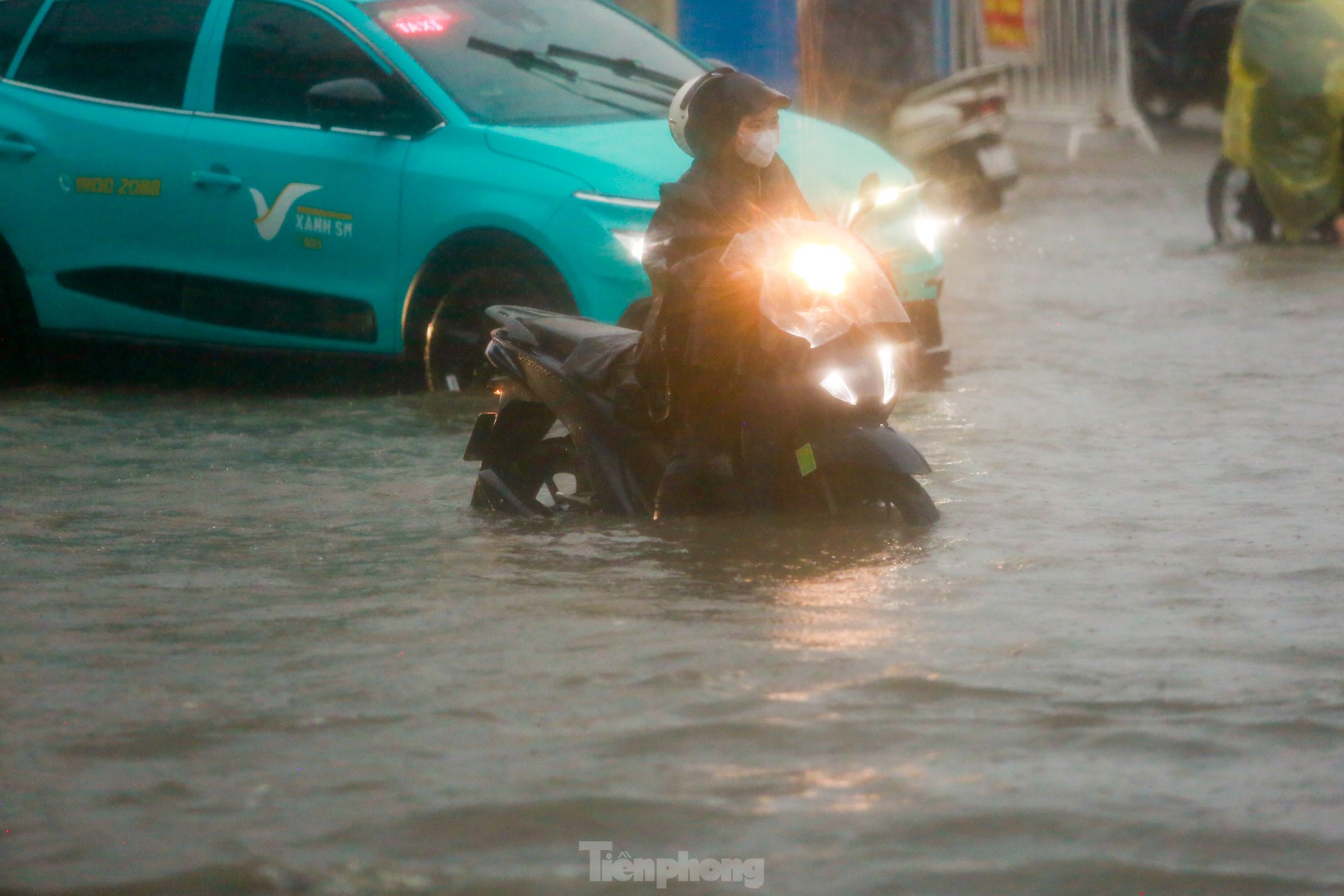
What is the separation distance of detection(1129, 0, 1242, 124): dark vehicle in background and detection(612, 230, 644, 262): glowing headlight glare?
14.8 meters

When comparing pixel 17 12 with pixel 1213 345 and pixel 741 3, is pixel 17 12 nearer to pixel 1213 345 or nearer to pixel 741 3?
pixel 1213 345

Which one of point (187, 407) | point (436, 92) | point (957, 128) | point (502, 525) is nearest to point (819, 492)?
point (502, 525)

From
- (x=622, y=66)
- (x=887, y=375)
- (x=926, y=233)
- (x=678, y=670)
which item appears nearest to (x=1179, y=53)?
(x=926, y=233)

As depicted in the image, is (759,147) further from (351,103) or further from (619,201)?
(351,103)

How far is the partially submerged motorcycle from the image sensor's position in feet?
19.9

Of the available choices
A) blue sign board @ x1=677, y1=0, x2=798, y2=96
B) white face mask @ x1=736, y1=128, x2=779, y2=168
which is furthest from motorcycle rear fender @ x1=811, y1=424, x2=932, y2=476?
blue sign board @ x1=677, y1=0, x2=798, y2=96

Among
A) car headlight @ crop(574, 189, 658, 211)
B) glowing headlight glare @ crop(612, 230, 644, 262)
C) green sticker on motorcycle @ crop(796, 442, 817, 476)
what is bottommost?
green sticker on motorcycle @ crop(796, 442, 817, 476)

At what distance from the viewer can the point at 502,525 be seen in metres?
6.51

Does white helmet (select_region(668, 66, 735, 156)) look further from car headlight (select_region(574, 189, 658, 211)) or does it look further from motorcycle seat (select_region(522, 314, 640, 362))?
car headlight (select_region(574, 189, 658, 211))

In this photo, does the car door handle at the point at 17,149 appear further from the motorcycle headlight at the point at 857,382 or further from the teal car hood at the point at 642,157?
the motorcycle headlight at the point at 857,382

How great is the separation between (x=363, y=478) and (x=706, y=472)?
1566 mm

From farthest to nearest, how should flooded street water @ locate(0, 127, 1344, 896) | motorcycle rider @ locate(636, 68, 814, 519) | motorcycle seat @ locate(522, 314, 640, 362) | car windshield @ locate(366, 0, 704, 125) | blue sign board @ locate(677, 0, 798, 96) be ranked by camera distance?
blue sign board @ locate(677, 0, 798, 96) < car windshield @ locate(366, 0, 704, 125) < motorcycle seat @ locate(522, 314, 640, 362) < motorcycle rider @ locate(636, 68, 814, 519) < flooded street water @ locate(0, 127, 1344, 896)

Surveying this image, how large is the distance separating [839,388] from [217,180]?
3832mm

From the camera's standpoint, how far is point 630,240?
8078 millimetres
